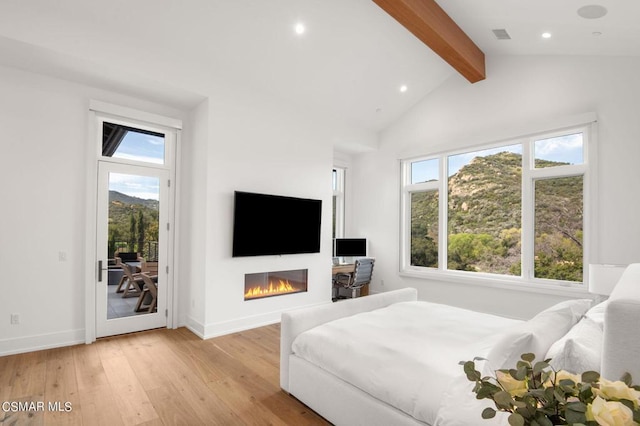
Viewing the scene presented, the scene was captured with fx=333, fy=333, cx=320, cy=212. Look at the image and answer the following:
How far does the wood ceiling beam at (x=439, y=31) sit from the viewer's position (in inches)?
134

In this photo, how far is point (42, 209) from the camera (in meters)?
3.73

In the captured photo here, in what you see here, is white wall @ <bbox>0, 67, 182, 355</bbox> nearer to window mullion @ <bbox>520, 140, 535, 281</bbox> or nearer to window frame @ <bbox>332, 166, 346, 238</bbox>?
window frame @ <bbox>332, 166, 346, 238</bbox>

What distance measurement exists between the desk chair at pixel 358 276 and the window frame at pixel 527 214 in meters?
0.62

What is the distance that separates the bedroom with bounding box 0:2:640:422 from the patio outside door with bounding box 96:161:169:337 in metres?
0.23

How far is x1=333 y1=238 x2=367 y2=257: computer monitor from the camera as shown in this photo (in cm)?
645

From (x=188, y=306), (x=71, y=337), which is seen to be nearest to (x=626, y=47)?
(x=188, y=306)

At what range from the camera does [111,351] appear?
12.1ft

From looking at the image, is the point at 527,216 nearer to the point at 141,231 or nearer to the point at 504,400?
the point at 504,400

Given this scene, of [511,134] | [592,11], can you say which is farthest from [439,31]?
[511,134]

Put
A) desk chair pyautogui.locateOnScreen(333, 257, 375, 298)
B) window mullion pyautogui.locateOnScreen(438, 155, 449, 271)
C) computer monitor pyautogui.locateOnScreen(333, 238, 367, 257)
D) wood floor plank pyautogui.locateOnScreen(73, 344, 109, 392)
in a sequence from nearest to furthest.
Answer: wood floor plank pyautogui.locateOnScreen(73, 344, 109, 392), window mullion pyautogui.locateOnScreen(438, 155, 449, 271), desk chair pyautogui.locateOnScreen(333, 257, 375, 298), computer monitor pyautogui.locateOnScreen(333, 238, 367, 257)

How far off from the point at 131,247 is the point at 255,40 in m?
3.06

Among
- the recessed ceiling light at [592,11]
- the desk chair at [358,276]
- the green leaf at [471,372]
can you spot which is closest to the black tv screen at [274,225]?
the desk chair at [358,276]

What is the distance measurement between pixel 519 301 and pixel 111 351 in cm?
520

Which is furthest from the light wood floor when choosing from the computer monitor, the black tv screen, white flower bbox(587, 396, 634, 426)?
the computer monitor
